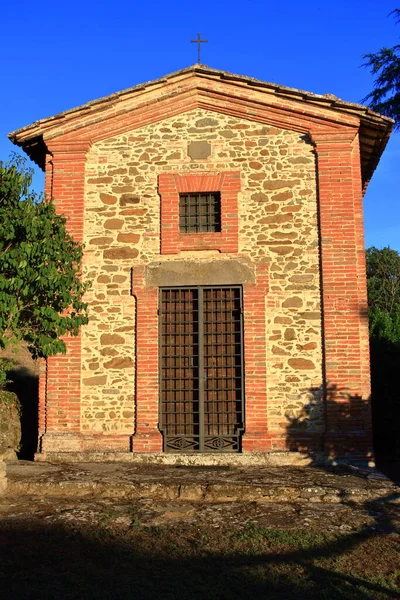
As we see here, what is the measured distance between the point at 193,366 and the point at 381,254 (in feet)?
93.3

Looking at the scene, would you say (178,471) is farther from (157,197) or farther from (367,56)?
(367,56)

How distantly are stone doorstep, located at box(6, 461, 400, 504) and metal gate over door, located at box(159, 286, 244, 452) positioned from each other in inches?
57.7

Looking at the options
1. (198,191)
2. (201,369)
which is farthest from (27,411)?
(198,191)

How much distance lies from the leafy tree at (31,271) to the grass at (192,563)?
2873mm

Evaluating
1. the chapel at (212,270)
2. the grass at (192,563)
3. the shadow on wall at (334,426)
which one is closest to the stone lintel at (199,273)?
the chapel at (212,270)

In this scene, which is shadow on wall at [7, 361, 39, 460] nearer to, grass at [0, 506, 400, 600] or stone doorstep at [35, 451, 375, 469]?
stone doorstep at [35, 451, 375, 469]

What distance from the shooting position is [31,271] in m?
7.87

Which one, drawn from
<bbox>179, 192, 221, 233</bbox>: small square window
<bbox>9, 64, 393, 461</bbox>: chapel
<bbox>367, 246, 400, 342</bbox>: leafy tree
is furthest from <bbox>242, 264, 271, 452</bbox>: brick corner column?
<bbox>367, 246, 400, 342</bbox>: leafy tree

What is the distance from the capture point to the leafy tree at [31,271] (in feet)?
25.6

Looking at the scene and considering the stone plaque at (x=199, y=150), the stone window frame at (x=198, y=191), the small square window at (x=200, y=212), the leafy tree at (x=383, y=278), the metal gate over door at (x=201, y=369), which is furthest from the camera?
the leafy tree at (x=383, y=278)

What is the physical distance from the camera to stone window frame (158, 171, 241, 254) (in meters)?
10.1

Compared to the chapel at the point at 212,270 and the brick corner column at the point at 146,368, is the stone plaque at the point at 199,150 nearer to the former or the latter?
the chapel at the point at 212,270

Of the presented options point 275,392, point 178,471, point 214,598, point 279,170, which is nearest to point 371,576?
point 214,598

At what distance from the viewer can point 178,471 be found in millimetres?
8641
